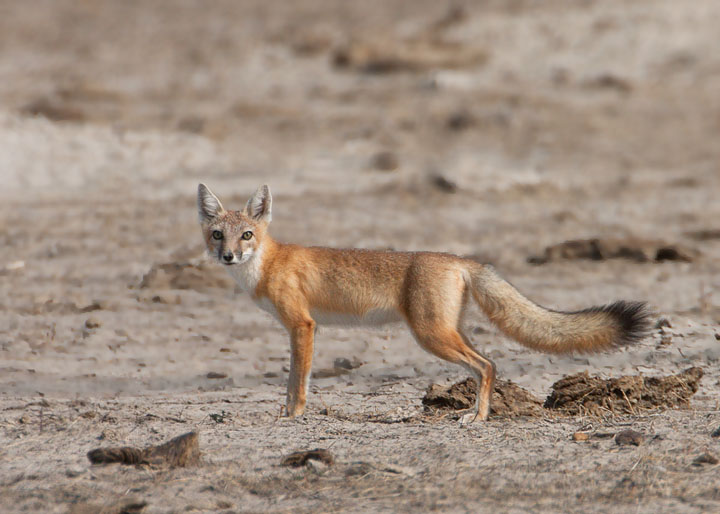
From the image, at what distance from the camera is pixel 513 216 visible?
14.1m

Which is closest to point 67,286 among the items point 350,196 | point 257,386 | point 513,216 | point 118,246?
point 118,246

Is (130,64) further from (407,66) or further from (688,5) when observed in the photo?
(688,5)

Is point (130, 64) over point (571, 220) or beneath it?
over

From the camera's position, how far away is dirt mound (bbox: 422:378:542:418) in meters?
6.05

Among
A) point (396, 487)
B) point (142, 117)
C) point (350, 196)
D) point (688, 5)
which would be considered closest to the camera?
point (396, 487)

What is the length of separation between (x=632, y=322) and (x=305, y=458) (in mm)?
2197

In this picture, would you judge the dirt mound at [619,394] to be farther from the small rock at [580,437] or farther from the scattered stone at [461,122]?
the scattered stone at [461,122]

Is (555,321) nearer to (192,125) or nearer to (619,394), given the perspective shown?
(619,394)

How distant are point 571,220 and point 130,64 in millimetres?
14102

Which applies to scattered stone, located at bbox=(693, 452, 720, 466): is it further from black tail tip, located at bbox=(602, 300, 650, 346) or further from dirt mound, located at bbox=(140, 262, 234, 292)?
dirt mound, located at bbox=(140, 262, 234, 292)

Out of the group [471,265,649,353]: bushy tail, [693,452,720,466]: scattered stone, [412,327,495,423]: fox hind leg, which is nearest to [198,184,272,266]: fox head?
[412,327,495,423]: fox hind leg

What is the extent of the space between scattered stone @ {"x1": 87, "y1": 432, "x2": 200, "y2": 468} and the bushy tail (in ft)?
7.12

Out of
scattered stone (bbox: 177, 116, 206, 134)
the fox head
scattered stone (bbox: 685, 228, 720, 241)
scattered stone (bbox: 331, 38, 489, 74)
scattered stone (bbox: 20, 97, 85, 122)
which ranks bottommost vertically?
scattered stone (bbox: 685, 228, 720, 241)

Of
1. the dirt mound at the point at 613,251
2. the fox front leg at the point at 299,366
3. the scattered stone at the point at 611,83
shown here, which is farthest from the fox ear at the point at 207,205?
the scattered stone at the point at 611,83
